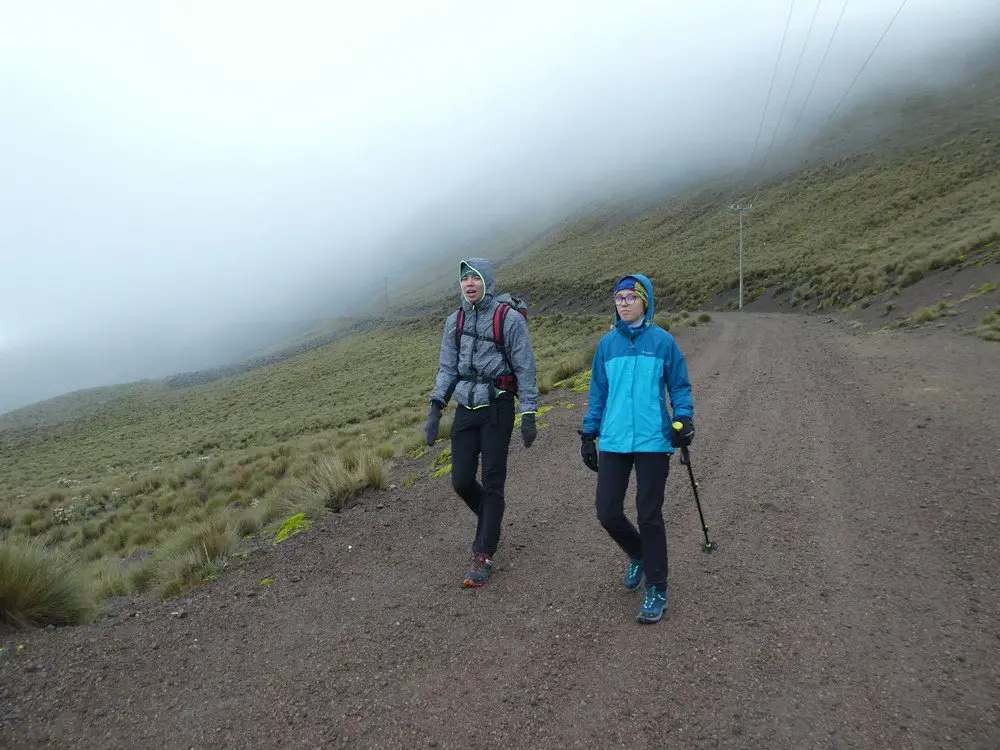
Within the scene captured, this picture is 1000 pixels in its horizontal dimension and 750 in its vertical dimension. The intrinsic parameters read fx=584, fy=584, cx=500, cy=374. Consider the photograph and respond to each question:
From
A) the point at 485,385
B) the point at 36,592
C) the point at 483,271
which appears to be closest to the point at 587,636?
the point at 485,385

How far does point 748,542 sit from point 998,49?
131 meters

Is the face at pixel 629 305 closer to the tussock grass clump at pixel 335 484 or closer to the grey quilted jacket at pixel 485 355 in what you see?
the grey quilted jacket at pixel 485 355

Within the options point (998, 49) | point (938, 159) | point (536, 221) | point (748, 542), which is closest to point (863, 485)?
point (748, 542)

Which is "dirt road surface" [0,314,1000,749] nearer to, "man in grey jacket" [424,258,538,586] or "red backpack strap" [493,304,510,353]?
"man in grey jacket" [424,258,538,586]

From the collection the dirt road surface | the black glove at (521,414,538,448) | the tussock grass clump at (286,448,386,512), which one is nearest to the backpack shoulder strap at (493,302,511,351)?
the black glove at (521,414,538,448)

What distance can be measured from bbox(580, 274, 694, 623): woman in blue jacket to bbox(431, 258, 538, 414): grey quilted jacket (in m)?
0.76

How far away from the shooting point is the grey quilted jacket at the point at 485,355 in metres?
4.35

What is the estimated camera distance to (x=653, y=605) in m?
3.62

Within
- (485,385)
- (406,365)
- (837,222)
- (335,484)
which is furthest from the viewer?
(837,222)

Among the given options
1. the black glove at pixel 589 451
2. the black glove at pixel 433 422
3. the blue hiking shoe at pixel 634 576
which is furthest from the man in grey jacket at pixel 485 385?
the blue hiking shoe at pixel 634 576

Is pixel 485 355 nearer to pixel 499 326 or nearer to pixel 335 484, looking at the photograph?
pixel 499 326

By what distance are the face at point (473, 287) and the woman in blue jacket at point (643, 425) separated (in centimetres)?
111

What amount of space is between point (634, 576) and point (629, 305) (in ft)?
6.10

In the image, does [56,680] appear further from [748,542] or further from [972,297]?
[972,297]
